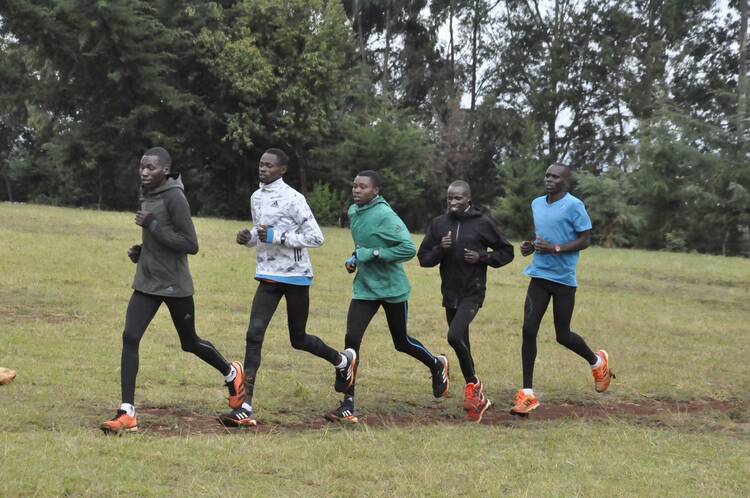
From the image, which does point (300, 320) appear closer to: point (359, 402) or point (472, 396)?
point (359, 402)

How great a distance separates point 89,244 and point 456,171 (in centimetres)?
3517

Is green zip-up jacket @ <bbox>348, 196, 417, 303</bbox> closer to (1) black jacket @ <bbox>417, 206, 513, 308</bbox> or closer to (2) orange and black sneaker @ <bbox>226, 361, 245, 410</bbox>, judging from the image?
(1) black jacket @ <bbox>417, 206, 513, 308</bbox>

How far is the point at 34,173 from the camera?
53719 mm

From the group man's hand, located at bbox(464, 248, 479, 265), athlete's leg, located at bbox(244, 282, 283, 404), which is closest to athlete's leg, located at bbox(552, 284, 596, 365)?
man's hand, located at bbox(464, 248, 479, 265)

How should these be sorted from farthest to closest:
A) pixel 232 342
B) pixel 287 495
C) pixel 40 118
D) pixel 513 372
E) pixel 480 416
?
pixel 40 118
pixel 232 342
pixel 513 372
pixel 480 416
pixel 287 495

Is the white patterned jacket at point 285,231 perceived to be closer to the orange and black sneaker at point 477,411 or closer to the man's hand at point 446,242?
the man's hand at point 446,242

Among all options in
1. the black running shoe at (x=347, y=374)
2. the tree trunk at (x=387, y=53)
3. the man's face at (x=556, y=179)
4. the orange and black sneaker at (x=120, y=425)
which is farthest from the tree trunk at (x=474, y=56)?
the orange and black sneaker at (x=120, y=425)

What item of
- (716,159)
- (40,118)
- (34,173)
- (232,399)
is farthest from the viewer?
(34,173)

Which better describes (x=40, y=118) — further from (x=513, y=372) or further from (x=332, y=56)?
(x=513, y=372)

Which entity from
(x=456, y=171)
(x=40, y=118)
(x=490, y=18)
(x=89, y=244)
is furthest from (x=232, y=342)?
(x=490, y=18)

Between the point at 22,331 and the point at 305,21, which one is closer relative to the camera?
the point at 22,331

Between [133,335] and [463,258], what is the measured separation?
3.01 m

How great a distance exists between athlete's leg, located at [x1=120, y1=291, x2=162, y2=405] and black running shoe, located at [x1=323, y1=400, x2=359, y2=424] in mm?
1702

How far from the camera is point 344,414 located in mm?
8023
